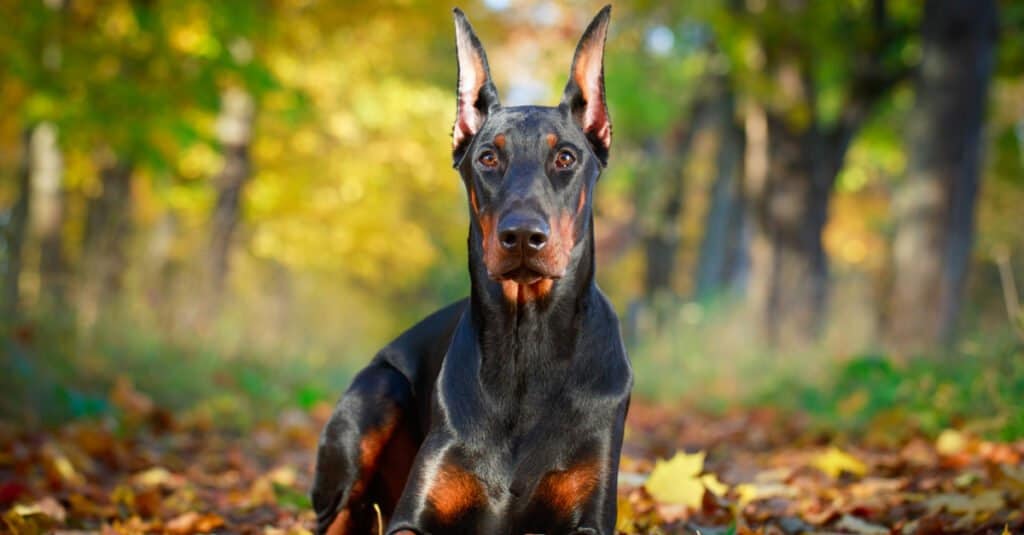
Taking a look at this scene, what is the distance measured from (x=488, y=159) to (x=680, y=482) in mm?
1854

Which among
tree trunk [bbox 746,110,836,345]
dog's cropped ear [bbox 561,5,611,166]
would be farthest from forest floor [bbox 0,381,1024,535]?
tree trunk [bbox 746,110,836,345]

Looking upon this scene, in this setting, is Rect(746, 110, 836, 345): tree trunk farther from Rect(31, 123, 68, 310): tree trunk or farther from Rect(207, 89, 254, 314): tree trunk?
Rect(31, 123, 68, 310): tree trunk

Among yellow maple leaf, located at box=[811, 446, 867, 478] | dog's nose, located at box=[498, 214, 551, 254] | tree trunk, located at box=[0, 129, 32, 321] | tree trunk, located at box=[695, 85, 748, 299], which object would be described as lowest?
yellow maple leaf, located at box=[811, 446, 867, 478]

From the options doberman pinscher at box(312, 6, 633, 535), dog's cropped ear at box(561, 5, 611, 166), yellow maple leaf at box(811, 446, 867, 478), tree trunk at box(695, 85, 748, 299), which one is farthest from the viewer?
tree trunk at box(695, 85, 748, 299)

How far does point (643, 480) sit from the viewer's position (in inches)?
222

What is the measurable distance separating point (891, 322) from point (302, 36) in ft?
24.7

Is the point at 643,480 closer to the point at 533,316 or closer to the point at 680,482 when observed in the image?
the point at 680,482

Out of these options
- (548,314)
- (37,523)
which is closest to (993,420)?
(548,314)

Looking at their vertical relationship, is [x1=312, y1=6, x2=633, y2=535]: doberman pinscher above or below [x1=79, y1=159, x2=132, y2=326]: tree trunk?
below

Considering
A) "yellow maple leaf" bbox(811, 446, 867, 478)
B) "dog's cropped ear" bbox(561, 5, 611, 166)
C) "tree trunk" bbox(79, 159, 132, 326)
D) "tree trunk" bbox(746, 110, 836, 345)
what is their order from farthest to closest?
"tree trunk" bbox(746, 110, 836, 345) < "tree trunk" bbox(79, 159, 132, 326) < "yellow maple leaf" bbox(811, 446, 867, 478) < "dog's cropped ear" bbox(561, 5, 611, 166)

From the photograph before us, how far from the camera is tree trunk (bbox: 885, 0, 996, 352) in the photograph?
12.2 metres

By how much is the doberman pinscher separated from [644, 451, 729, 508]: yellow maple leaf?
101 centimetres

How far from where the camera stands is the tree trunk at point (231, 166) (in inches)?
604

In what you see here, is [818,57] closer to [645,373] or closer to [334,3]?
[645,373]
